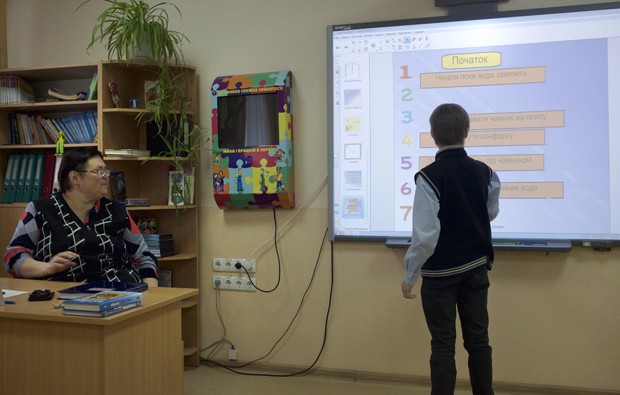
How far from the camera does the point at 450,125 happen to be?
6.96 feet

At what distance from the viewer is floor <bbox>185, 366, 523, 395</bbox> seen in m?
2.88

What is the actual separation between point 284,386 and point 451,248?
1426 millimetres

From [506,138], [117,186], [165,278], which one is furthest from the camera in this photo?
[165,278]

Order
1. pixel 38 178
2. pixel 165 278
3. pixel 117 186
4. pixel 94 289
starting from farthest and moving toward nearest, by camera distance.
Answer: pixel 38 178 → pixel 165 278 → pixel 117 186 → pixel 94 289

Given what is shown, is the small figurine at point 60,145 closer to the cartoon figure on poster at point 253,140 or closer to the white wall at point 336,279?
the white wall at point 336,279

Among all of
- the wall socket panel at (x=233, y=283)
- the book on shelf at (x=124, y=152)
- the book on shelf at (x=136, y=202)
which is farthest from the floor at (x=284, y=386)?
the book on shelf at (x=124, y=152)

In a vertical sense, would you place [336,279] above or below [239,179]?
below

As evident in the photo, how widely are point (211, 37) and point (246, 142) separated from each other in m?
0.75

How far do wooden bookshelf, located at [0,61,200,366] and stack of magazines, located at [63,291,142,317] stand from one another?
1359mm

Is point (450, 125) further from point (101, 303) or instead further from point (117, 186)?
point (117, 186)

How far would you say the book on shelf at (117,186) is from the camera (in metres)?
3.16

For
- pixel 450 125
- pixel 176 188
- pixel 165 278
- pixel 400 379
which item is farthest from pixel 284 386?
pixel 450 125

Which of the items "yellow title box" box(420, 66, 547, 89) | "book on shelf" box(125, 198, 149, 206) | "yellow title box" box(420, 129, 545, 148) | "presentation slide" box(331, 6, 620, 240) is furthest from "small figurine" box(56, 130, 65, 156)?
"yellow title box" box(420, 129, 545, 148)

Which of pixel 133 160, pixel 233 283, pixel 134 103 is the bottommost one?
pixel 233 283
